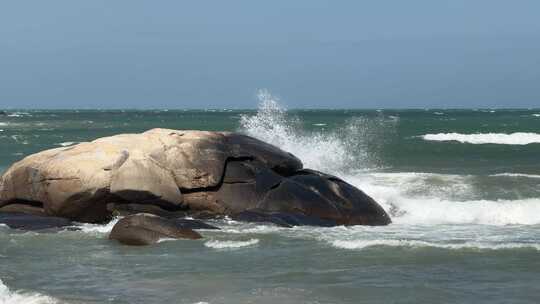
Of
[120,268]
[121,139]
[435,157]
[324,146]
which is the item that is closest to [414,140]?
[435,157]

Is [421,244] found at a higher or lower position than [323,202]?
lower

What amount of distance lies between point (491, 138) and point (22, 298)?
5478cm

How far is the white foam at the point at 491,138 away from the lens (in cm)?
5953

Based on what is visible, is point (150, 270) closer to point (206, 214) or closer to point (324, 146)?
point (206, 214)

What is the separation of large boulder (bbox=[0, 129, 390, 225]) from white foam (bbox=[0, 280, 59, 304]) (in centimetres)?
632

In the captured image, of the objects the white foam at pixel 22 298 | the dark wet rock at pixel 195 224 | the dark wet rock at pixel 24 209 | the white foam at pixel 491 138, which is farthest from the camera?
the white foam at pixel 491 138

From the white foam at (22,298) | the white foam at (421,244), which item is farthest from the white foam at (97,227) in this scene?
the white foam at (22,298)

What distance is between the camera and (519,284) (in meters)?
11.9

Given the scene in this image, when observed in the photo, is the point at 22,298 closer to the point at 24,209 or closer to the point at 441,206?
the point at 24,209

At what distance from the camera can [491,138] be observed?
62344 mm

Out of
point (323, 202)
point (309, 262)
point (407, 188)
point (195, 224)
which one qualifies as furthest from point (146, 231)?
point (407, 188)

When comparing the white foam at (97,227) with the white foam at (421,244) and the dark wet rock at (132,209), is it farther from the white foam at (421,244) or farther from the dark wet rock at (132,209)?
the white foam at (421,244)

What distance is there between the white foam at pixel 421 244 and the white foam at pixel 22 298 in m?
5.58

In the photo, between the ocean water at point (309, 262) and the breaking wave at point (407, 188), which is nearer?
the ocean water at point (309, 262)
